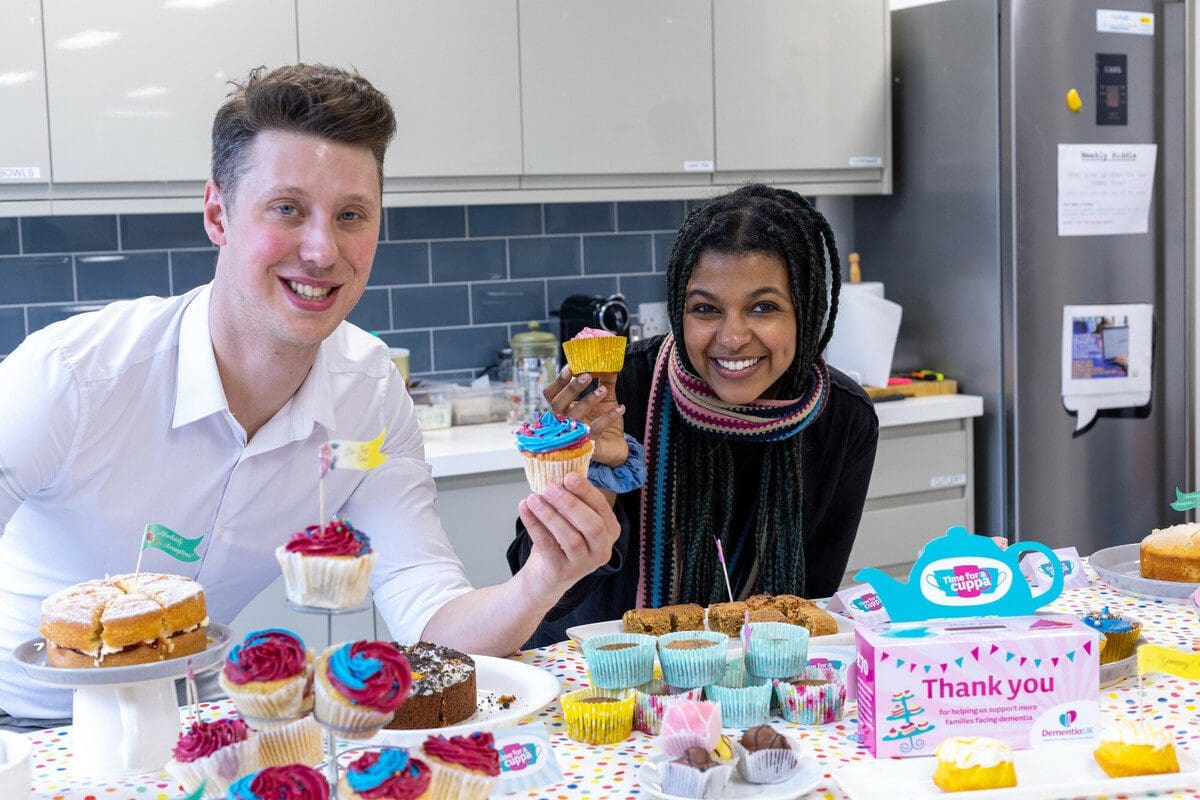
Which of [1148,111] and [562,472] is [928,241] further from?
[562,472]

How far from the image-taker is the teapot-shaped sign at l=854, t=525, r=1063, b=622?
1.42 metres

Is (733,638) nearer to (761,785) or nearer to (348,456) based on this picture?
(761,785)

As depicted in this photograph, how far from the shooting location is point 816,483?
224 centimetres

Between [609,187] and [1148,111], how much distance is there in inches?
61.3

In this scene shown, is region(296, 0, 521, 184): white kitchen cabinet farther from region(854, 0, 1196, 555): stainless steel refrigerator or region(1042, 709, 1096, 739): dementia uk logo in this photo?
region(1042, 709, 1096, 739): dementia uk logo

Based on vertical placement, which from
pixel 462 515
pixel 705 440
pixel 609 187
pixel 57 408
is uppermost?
pixel 609 187

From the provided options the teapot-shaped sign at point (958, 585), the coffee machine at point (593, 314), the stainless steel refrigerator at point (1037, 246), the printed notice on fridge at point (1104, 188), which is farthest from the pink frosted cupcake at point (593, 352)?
the printed notice on fridge at point (1104, 188)

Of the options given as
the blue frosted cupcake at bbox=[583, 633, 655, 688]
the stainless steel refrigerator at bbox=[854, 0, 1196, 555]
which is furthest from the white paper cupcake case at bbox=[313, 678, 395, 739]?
the stainless steel refrigerator at bbox=[854, 0, 1196, 555]

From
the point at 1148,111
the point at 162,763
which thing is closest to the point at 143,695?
the point at 162,763

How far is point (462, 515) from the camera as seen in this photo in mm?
3127

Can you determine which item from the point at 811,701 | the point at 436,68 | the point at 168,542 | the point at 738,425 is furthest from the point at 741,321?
the point at 436,68

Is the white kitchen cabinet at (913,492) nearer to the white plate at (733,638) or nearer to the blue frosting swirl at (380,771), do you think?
the white plate at (733,638)

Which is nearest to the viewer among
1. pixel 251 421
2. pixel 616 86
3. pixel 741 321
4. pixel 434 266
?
pixel 251 421

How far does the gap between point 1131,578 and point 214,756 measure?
1347 mm
